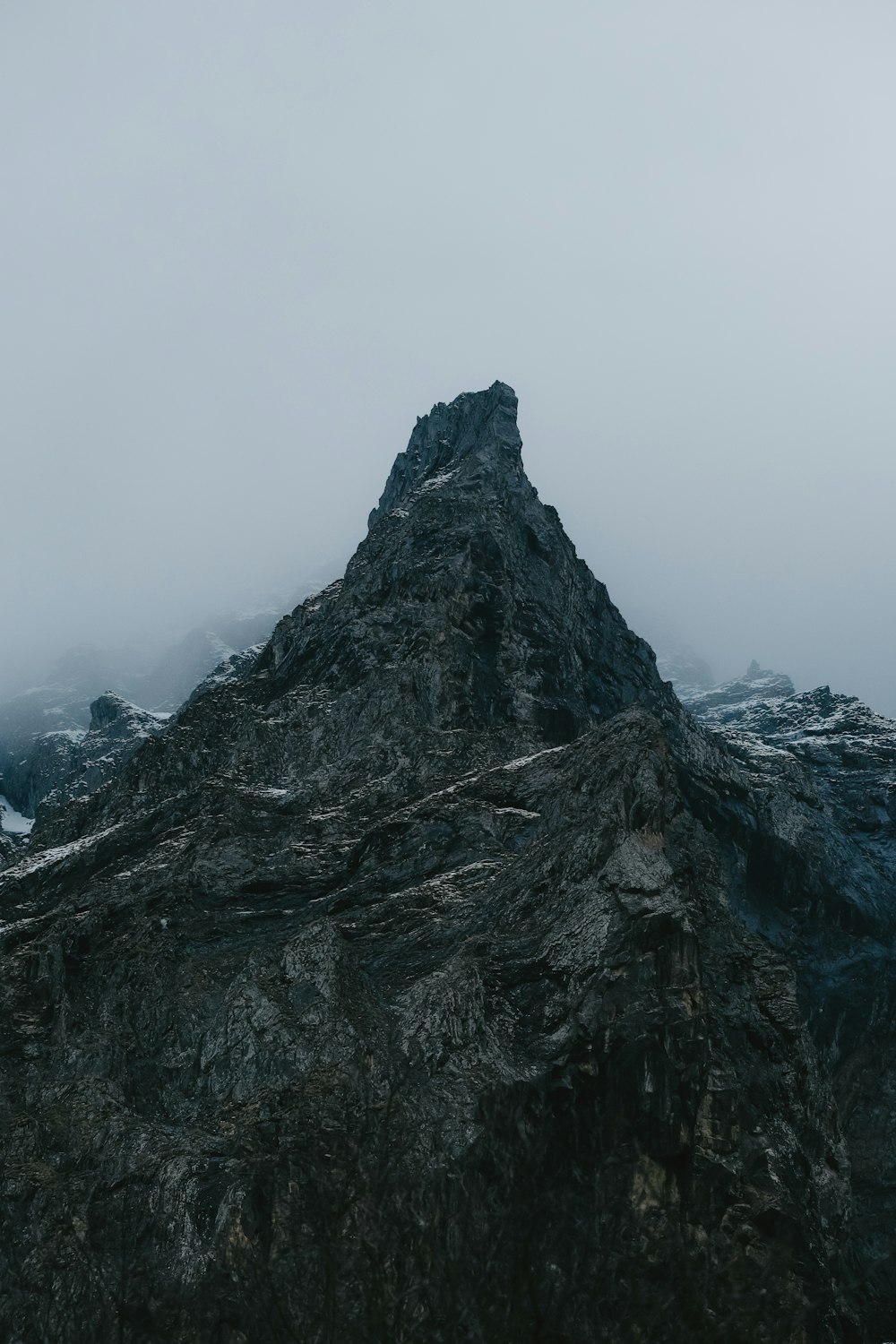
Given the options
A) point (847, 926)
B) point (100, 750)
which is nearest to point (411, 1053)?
point (847, 926)

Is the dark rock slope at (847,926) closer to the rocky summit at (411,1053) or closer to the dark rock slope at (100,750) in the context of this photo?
the rocky summit at (411,1053)

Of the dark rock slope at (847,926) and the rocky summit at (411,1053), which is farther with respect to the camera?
the dark rock slope at (847,926)

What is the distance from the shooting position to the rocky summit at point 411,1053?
43.5 meters

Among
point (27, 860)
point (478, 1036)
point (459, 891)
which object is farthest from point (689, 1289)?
point (27, 860)

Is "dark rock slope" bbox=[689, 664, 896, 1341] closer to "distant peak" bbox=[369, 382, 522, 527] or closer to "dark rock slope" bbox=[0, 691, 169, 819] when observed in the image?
"distant peak" bbox=[369, 382, 522, 527]

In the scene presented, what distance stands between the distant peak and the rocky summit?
32070mm

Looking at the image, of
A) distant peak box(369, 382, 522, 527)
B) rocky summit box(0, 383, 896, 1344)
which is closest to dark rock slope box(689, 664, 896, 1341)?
rocky summit box(0, 383, 896, 1344)

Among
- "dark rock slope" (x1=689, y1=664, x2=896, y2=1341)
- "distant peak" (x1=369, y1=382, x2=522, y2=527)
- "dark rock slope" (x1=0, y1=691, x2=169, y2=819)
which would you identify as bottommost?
"dark rock slope" (x1=689, y1=664, x2=896, y2=1341)

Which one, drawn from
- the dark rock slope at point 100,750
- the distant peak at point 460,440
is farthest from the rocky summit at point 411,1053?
the dark rock slope at point 100,750

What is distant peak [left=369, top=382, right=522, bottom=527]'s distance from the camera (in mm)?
107875

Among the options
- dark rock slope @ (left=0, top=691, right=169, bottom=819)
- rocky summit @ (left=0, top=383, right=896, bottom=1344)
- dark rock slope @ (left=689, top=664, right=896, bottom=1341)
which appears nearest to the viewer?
rocky summit @ (left=0, top=383, right=896, bottom=1344)

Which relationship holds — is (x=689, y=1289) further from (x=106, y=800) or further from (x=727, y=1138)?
(x=106, y=800)

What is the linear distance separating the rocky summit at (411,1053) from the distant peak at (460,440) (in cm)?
3207

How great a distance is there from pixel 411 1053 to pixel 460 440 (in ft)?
266
